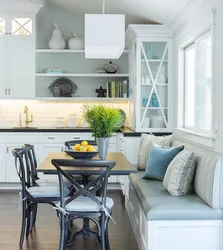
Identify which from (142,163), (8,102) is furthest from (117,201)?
(8,102)

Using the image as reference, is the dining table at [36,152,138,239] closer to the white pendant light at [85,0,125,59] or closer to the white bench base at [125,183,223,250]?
the white bench base at [125,183,223,250]

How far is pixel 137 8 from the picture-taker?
246 inches

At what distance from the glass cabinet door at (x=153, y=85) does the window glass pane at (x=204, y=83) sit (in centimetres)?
141

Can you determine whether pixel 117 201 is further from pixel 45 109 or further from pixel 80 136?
pixel 45 109

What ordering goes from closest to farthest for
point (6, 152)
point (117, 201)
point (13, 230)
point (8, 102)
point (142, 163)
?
point (13, 230), point (142, 163), point (117, 201), point (6, 152), point (8, 102)

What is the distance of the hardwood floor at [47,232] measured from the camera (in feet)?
13.0

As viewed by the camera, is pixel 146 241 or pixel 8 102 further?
pixel 8 102

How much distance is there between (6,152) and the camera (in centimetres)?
670

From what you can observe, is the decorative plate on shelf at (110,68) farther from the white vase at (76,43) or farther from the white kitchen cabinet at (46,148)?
the white kitchen cabinet at (46,148)

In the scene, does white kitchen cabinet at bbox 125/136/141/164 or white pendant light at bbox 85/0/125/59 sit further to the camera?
white kitchen cabinet at bbox 125/136/141/164

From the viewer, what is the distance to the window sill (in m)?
4.10

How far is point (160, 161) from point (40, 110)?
11.5ft

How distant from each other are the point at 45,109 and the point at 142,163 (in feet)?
9.06

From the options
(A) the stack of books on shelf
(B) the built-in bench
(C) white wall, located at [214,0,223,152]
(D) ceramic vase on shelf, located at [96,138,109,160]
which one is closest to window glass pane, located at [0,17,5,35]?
(A) the stack of books on shelf
